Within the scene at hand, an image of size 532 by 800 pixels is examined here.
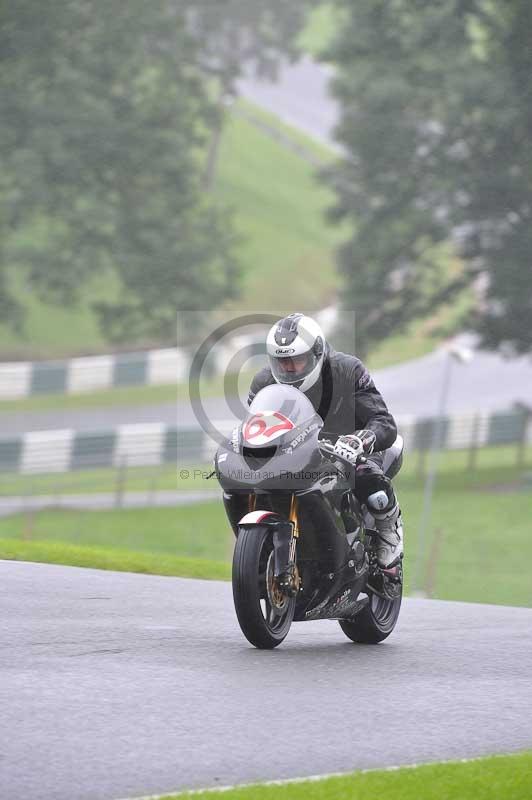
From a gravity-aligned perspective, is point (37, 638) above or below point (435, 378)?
above

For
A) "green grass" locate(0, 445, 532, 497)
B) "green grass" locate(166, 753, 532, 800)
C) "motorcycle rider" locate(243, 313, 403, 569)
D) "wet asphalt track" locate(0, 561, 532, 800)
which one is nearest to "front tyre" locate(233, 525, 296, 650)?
"wet asphalt track" locate(0, 561, 532, 800)

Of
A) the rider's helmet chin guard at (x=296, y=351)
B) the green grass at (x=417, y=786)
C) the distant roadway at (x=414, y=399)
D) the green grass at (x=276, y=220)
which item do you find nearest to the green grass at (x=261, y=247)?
the green grass at (x=276, y=220)

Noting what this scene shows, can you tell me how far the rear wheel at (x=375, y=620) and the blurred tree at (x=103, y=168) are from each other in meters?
28.3

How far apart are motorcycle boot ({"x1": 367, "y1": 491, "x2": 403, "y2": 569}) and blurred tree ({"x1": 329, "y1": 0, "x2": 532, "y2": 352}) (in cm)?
2548

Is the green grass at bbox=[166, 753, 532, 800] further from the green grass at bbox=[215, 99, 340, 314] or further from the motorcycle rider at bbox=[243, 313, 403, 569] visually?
the green grass at bbox=[215, 99, 340, 314]

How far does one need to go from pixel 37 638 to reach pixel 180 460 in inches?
969

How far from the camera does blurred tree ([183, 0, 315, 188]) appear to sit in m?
44.9

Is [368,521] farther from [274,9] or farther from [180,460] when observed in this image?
A: [274,9]

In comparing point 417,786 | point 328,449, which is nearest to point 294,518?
point 328,449

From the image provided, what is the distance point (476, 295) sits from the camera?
37.8 meters

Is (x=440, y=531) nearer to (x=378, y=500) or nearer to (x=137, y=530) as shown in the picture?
(x=137, y=530)

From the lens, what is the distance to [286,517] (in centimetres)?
787

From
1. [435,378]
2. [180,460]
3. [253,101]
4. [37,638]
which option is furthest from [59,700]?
[253,101]

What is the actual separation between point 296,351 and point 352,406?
617 millimetres
